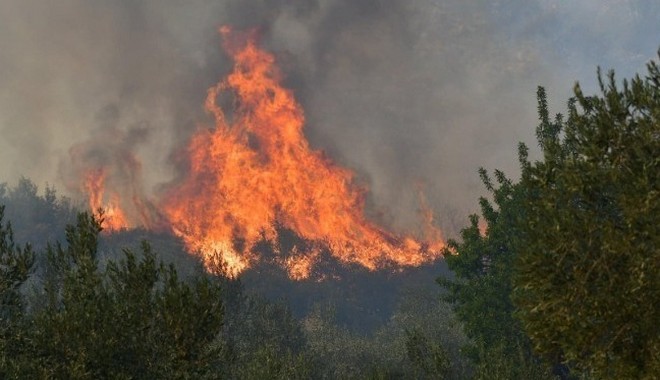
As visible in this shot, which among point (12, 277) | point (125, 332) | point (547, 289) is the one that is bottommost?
point (547, 289)

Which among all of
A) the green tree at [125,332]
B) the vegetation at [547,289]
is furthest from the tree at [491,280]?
the green tree at [125,332]

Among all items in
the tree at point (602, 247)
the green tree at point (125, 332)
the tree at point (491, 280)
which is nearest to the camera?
the tree at point (602, 247)

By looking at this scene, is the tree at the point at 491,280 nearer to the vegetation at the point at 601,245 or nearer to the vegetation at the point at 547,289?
the vegetation at the point at 547,289

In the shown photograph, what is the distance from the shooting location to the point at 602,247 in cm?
1659

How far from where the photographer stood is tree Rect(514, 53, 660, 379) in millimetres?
16250

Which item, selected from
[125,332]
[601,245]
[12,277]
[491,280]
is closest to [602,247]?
[601,245]

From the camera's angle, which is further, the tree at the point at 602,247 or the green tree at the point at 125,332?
the green tree at the point at 125,332

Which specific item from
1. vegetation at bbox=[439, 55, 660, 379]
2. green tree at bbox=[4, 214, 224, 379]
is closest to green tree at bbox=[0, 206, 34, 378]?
green tree at bbox=[4, 214, 224, 379]

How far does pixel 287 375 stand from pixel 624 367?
4526cm

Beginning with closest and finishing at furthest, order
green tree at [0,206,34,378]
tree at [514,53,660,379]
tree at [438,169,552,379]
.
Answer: tree at [514,53,660,379], green tree at [0,206,34,378], tree at [438,169,552,379]

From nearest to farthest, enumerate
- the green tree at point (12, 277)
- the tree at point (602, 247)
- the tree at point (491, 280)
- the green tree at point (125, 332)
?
the tree at point (602, 247)
the green tree at point (125, 332)
the green tree at point (12, 277)
the tree at point (491, 280)

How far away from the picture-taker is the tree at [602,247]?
16250 mm

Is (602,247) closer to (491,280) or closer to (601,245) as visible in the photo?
(601,245)

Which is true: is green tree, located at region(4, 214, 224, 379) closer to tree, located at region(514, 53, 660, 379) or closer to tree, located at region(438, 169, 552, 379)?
tree, located at region(514, 53, 660, 379)
